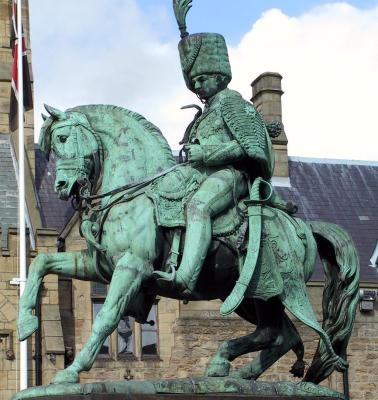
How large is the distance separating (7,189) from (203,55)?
877 inches

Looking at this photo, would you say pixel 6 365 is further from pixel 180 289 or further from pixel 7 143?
pixel 180 289

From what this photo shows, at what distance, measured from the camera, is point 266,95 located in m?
39.9

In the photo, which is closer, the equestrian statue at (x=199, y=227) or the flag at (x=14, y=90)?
the equestrian statue at (x=199, y=227)

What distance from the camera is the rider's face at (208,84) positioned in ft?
38.6

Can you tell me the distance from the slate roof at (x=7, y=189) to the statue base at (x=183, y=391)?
67.8 ft

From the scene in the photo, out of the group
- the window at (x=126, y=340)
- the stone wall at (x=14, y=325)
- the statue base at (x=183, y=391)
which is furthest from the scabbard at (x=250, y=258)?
the window at (x=126, y=340)

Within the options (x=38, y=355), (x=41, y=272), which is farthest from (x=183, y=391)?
(x=38, y=355)

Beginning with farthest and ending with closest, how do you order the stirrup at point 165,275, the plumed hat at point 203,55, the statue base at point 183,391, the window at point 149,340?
the window at point 149,340, the plumed hat at point 203,55, the stirrup at point 165,275, the statue base at point 183,391

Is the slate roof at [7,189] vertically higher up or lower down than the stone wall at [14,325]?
higher up

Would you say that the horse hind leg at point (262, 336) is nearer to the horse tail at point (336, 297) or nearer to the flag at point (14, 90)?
the horse tail at point (336, 297)

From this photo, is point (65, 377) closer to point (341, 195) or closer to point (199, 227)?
point (199, 227)

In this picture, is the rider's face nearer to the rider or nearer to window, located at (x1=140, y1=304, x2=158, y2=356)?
the rider

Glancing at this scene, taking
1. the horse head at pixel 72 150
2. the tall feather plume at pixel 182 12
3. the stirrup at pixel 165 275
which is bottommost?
the stirrup at pixel 165 275

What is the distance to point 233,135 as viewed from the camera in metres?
11.4
